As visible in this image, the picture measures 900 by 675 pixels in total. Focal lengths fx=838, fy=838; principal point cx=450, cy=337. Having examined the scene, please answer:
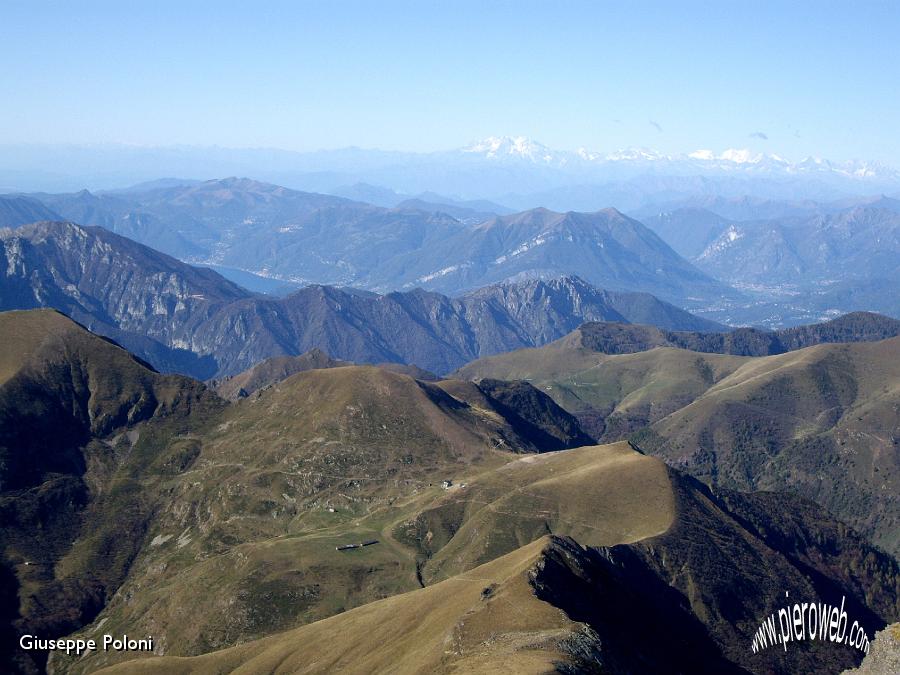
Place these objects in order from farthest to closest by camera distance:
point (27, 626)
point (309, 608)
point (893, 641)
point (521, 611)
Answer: point (27, 626)
point (309, 608)
point (521, 611)
point (893, 641)

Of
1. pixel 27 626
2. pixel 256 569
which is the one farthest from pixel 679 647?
pixel 27 626

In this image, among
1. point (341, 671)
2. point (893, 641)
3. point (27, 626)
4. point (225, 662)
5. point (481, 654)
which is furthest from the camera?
point (27, 626)

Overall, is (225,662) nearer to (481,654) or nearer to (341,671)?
(341,671)

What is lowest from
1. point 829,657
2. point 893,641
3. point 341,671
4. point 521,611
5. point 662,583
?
point 829,657

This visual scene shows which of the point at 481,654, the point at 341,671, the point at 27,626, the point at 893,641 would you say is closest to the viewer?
the point at 893,641

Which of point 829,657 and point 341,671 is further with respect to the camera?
point 829,657

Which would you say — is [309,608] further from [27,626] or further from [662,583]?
[662,583]

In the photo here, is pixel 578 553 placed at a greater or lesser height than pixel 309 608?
greater

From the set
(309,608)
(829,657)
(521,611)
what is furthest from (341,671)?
(829,657)

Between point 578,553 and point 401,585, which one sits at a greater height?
point 578,553
